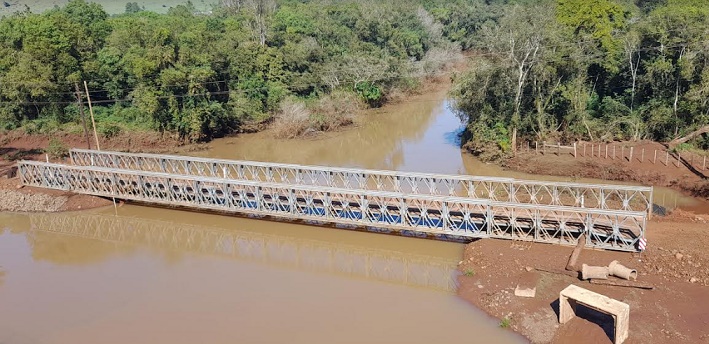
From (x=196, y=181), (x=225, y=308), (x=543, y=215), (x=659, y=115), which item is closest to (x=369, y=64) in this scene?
(x=659, y=115)

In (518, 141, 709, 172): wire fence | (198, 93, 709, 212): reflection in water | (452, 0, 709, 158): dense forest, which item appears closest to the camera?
(518, 141, 709, 172): wire fence

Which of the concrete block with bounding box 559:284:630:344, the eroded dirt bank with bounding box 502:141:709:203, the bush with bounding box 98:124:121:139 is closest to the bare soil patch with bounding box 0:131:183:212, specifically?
the bush with bounding box 98:124:121:139

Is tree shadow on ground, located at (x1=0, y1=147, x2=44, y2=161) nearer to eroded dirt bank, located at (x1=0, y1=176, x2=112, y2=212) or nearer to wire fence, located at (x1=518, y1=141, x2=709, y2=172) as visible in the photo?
eroded dirt bank, located at (x1=0, y1=176, x2=112, y2=212)

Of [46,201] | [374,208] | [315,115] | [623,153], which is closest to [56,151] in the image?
[46,201]

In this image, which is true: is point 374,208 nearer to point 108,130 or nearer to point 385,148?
point 385,148

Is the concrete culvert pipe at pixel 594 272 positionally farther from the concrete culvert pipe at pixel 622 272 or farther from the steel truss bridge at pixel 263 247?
the steel truss bridge at pixel 263 247

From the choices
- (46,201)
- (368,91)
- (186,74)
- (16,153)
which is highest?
(186,74)

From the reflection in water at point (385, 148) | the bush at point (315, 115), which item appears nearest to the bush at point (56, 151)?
the reflection in water at point (385, 148)
